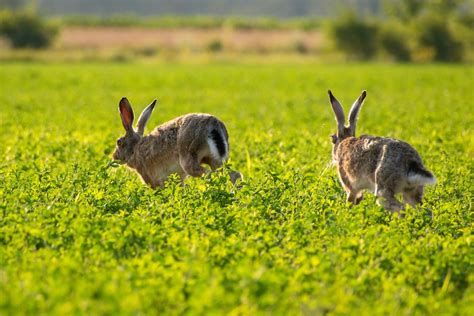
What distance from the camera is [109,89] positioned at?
3116 cm

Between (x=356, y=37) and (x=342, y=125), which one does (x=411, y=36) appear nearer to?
(x=356, y=37)

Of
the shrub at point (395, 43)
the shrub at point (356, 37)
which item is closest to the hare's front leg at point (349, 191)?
the shrub at point (395, 43)

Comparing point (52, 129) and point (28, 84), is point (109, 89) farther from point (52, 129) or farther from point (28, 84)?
point (52, 129)

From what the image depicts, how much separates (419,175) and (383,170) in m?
0.40

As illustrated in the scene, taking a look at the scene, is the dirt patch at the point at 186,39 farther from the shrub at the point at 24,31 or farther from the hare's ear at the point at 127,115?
the hare's ear at the point at 127,115

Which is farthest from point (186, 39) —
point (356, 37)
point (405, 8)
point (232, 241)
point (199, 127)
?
point (232, 241)

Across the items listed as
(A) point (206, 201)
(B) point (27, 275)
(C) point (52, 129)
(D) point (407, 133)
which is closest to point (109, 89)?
(C) point (52, 129)

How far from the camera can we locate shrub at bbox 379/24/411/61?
61.7 metres

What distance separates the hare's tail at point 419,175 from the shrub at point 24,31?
2372 inches

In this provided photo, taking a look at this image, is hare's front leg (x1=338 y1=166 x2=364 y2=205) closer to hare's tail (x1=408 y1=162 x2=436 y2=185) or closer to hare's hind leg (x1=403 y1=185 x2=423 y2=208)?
hare's hind leg (x1=403 y1=185 x2=423 y2=208)

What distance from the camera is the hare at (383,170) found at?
317 inches

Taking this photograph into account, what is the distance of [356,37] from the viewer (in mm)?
62844

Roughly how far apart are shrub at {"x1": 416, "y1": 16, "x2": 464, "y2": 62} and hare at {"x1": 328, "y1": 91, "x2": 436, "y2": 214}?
174 ft

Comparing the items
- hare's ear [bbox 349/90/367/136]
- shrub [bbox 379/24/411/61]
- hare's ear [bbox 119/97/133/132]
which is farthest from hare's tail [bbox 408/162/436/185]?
shrub [bbox 379/24/411/61]
